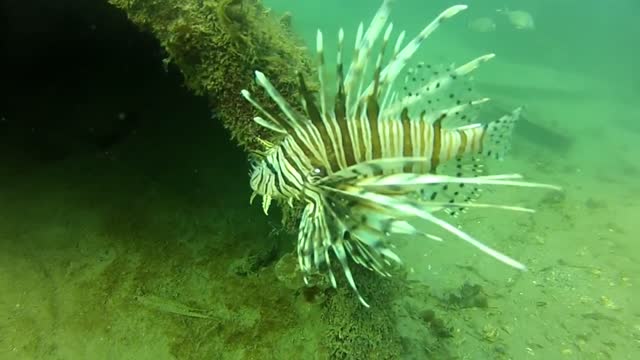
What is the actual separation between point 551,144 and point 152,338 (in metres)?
10.00

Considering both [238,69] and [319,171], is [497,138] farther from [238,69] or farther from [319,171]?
[238,69]

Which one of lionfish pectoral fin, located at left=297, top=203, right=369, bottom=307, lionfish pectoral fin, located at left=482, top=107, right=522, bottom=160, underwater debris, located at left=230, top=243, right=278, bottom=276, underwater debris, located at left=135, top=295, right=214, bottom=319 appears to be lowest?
underwater debris, located at left=135, top=295, right=214, bottom=319

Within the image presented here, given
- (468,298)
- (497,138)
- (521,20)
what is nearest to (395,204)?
(497,138)

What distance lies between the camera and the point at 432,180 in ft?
5.67

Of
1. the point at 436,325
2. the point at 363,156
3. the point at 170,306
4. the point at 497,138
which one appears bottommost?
the point at 170,306

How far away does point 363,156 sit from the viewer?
2291 mm

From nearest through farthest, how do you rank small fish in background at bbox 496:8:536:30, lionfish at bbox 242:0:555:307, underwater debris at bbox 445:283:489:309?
lionfish at bbox 242:0:555:307 → underwater debris at bbox 445:283:489:309 → small fish in background at bbox 496:8:536:30

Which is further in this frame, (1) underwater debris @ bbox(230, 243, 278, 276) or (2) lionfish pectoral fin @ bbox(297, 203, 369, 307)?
(1) underwater debris @ bbox(230, 243, 278, 276)

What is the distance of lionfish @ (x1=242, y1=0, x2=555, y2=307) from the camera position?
1968 millimetres

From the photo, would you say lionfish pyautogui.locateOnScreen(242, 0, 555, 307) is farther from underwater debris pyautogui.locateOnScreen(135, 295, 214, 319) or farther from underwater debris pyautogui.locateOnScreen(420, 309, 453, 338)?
underwater debris pyautogui.locateOnScreen(420, 309, 453, 338)

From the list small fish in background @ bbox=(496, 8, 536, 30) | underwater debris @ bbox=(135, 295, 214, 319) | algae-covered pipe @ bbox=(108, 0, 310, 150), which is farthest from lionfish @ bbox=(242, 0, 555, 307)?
small fish in background @ bbox=(496, 8, 536, 30)

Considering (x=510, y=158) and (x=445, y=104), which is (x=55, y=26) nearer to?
(x=445, y=104)

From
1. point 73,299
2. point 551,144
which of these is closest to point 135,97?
point 73,299


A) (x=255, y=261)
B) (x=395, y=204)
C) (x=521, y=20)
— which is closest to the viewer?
(x=395, y=204)
